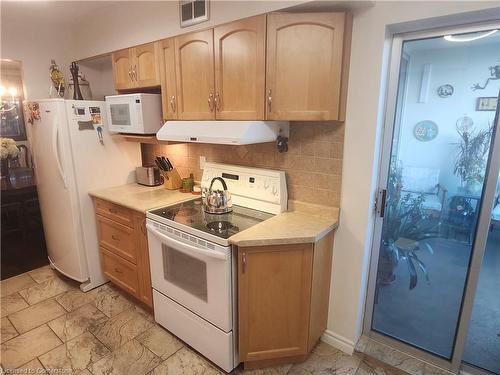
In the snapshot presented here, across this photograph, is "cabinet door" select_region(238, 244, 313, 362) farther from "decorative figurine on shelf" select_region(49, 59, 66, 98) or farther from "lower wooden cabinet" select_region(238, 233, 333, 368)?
"decorative figurine on shelf" select_region(49, 59, 66, 98)

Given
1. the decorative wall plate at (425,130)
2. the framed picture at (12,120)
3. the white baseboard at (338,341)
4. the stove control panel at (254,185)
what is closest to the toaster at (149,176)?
the stove control panel at (254,185)

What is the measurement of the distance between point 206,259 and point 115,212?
3.75 feet

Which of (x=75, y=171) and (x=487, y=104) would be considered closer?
(x=487, y=104)

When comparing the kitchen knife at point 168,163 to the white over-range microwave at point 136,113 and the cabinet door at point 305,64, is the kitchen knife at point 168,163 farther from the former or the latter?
the cabinet door at point 305,64

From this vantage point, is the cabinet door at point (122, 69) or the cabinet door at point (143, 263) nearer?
the cabinet door at point (143, 263)

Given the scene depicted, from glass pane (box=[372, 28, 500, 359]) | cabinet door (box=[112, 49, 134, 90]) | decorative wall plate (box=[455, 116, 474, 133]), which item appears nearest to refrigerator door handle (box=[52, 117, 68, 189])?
cabinet door (box=[112, 49, 134, 90])

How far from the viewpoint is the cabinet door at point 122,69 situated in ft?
8.17

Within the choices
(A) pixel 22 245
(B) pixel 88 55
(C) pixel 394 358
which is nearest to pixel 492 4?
(C) pixel 394 358

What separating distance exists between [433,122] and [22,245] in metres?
4.09

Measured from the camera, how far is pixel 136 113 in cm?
238

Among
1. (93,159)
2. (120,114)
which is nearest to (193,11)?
(120,114)

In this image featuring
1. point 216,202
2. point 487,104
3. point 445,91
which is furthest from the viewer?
point 216,202

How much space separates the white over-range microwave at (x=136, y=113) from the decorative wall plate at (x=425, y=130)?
6.32 feet

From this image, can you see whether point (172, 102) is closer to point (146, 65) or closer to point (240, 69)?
point (146, 65)
